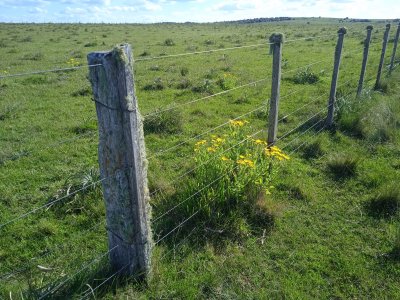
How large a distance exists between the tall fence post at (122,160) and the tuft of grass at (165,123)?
15.3 ft

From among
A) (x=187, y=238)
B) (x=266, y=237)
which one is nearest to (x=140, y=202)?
(x=187, y=238)

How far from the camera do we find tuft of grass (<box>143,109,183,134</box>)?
7562 millimetres

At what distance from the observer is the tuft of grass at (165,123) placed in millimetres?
7562

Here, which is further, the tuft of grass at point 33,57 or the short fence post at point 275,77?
the tuft of grass at point 33,57

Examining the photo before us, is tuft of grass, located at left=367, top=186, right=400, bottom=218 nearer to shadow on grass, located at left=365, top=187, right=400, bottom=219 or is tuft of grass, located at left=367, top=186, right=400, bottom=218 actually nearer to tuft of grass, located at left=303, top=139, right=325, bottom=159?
shadow on grass, located at left=365, top=187, right=400, bottom=219

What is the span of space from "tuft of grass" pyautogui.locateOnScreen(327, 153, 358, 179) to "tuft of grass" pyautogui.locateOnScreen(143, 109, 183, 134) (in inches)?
132

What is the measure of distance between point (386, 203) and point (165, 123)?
460 cm

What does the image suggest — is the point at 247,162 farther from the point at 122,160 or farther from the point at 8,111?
the point at 8,111

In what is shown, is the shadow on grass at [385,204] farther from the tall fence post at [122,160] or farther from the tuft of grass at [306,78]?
the tuft of grass at [306,78]

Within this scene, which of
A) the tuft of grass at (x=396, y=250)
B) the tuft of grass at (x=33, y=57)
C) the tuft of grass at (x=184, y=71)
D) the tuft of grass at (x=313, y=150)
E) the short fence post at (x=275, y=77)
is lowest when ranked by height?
the tuft of grass at (x=396, y=250)

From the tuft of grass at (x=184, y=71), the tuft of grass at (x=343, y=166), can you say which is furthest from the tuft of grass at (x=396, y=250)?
the tuft of grass at (x=184, y=71)

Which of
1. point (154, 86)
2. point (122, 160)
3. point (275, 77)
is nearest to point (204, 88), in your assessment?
point (154, 86)

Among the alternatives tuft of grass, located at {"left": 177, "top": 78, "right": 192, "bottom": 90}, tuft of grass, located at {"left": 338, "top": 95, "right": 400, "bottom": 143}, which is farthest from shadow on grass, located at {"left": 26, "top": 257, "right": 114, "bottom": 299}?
tuft of grass, located at {"left": 177, "top": 78, "right": 192, "bottom": 90}

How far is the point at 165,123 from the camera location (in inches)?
300
